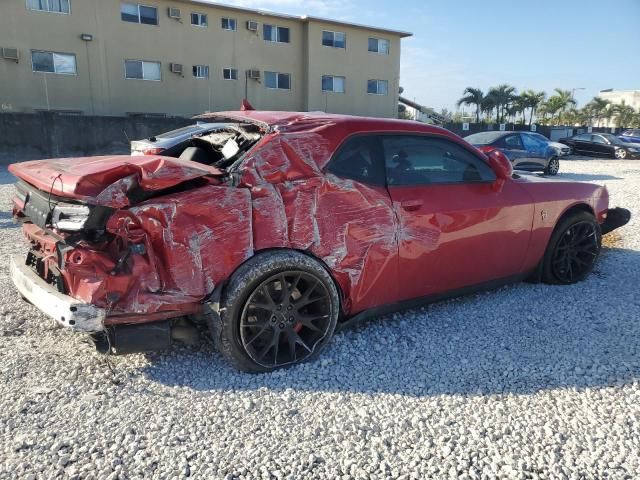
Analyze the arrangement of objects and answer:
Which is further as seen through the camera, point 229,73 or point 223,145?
point 229,73

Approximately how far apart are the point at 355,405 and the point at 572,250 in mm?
3066

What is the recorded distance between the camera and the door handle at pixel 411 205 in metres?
3.49

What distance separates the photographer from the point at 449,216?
3676mm

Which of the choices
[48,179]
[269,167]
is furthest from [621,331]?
[48,179]

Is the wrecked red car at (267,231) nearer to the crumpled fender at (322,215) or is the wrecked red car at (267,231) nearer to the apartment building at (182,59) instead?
the crumpled fender at (322,215)

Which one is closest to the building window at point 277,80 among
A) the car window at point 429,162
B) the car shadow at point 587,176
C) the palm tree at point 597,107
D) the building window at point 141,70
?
the building window at point 141,70

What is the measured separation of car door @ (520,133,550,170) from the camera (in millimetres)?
14141

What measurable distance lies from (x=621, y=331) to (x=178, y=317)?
3.28 meters

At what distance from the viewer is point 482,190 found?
13.0 feet

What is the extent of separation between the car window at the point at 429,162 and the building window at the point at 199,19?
2313cm

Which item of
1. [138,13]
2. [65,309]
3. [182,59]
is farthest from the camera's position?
[182,59]

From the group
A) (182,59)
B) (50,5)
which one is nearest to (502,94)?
(182,59)

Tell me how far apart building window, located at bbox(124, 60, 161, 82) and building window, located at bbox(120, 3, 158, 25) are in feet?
5.86

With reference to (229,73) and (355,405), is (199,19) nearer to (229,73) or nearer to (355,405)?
(229,73)
